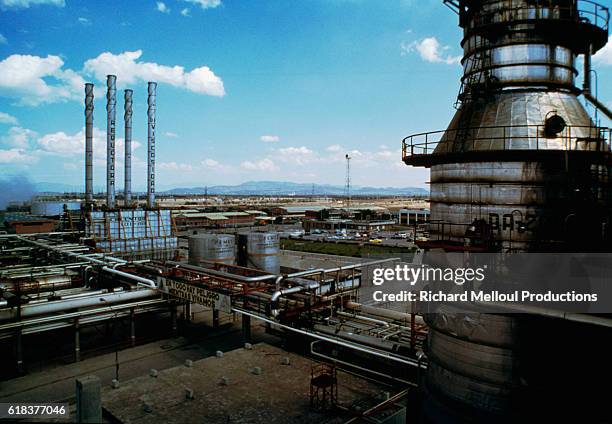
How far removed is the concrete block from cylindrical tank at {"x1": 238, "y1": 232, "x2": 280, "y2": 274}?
810 inches

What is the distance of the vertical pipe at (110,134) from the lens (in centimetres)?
5028

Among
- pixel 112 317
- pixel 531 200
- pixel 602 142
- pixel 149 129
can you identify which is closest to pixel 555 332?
pixel 531 200

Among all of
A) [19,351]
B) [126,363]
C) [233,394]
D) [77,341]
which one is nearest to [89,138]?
[77,341]

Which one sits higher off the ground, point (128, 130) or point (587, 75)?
point (128, 130)

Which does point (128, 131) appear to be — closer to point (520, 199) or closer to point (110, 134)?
point (110, 134)

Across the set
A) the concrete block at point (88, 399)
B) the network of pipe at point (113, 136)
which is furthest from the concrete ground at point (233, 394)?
the network of pipe at point (113, 136)

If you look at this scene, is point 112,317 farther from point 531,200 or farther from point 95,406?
point 531,200

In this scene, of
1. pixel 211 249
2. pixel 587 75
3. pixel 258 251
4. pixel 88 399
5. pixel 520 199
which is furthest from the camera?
pixel 258 251

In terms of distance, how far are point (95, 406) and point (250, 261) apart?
20748 millimetres

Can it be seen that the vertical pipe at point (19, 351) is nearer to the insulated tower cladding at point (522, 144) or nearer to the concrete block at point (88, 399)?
the concrete block at point (88, 399)

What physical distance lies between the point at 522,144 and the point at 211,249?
22.5m

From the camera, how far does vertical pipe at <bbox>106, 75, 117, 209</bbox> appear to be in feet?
165

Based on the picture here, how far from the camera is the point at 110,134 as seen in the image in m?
50.8

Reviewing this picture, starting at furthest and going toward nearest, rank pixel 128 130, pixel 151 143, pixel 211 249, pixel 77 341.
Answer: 1. pixel 151 143
2. pixel 128 130
3. pixel 211 249
4. pixel 77 341
